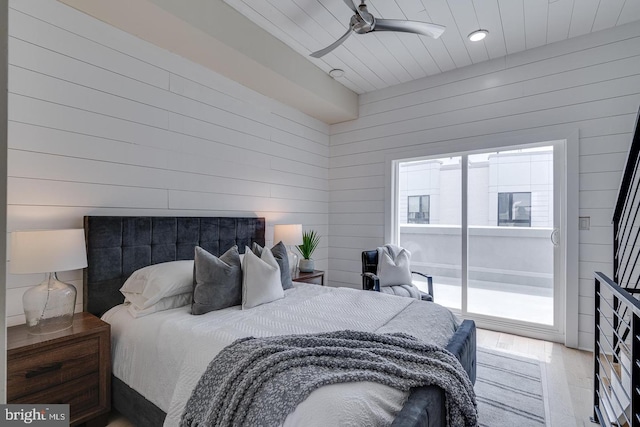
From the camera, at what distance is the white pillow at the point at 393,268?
134 inches

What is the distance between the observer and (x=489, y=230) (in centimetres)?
354

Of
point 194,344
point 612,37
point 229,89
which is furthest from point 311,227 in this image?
point 612,37

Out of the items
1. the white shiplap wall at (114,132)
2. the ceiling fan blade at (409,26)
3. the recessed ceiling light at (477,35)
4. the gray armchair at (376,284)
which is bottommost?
the gray armchair at (376,284)

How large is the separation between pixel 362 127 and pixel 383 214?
1244 mm

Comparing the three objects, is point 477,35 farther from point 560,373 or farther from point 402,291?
point 560,373

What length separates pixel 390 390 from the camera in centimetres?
121

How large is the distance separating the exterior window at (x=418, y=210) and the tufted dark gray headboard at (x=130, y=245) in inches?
93.7

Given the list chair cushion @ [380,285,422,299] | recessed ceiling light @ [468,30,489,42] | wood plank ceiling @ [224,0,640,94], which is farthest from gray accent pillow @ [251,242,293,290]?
recessed ceiling light @ [468,30,489,42]

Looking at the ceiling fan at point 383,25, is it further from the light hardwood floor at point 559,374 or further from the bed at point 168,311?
the light hardwood floor at point 559,374

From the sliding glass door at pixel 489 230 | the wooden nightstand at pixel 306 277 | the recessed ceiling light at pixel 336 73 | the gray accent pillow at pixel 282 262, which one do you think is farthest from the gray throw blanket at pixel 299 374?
the recessed ceiling light at pixel 336 73

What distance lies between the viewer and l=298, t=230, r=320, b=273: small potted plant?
371 cm

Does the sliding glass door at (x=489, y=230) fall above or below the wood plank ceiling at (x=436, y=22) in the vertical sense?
below

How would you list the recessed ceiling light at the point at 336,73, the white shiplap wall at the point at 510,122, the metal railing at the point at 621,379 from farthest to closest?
the recessed ceiling light at the point at 336,73 < the white shiplap wall at the point at 510,122 < the metal railing at the point at 621,379

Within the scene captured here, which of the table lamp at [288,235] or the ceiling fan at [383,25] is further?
the table lamp at [288,235]
